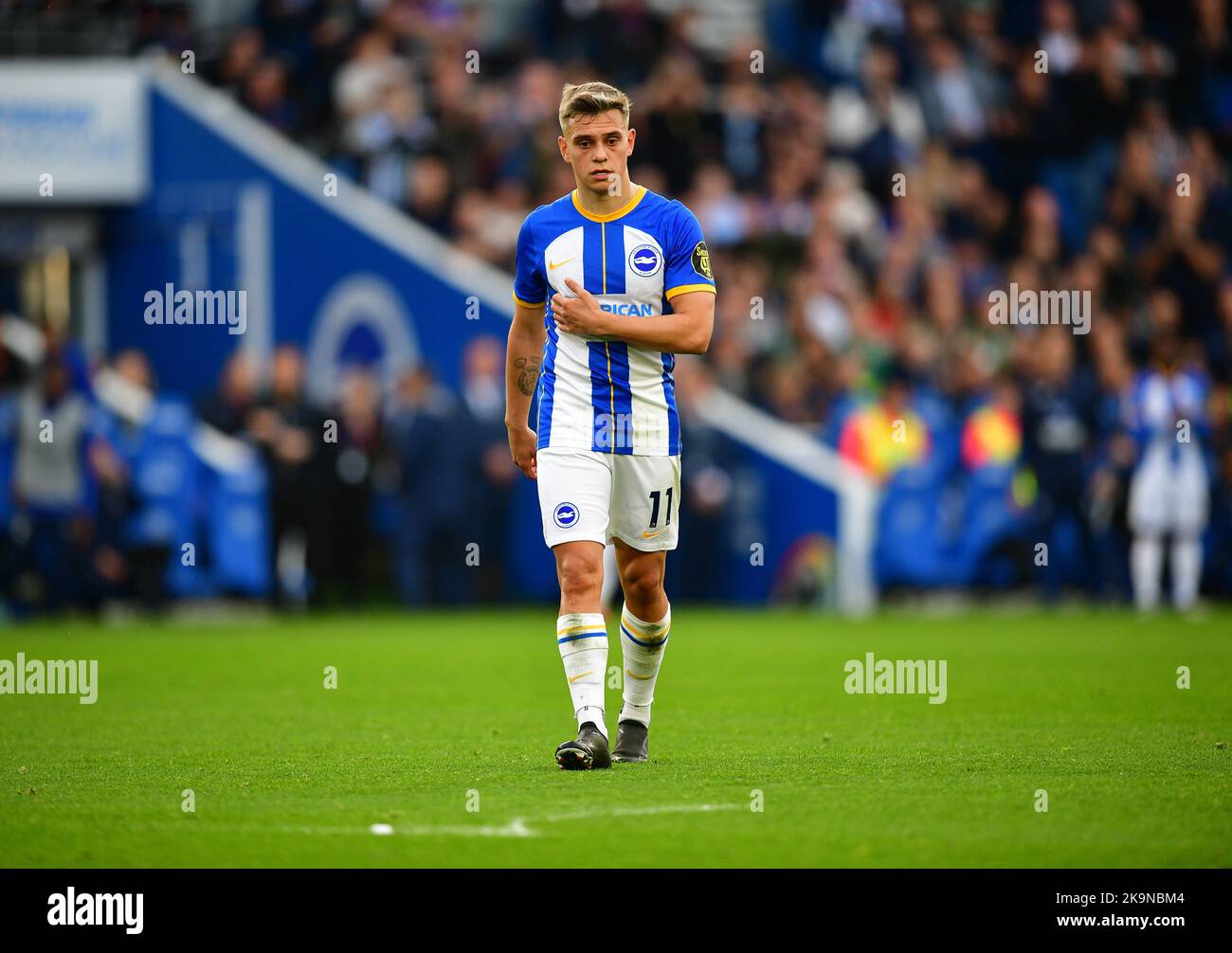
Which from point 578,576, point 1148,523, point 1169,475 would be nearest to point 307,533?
point 1148,523

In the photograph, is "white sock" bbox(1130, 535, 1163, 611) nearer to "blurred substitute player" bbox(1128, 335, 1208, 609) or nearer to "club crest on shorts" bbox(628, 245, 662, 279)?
"blurred substitute player" bbox(1128, 335, 1208, 609)

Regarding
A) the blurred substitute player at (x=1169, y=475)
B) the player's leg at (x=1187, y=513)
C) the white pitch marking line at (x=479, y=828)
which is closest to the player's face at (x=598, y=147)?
the white pitch marking line at (x=479, y=828)

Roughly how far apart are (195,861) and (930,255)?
1769cm

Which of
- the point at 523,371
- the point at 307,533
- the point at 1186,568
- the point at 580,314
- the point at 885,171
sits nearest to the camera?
the point at 580,314

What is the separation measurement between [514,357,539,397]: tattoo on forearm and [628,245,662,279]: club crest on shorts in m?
0.61

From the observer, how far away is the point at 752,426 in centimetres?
2023

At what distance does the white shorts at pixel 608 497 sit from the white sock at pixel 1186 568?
12.3 m

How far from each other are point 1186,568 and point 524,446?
1247 cm

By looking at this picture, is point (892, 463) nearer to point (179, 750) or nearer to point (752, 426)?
point (752, 426)

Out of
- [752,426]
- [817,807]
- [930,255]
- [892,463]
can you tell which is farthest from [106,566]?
[817,807]

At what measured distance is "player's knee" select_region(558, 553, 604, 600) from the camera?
7.70 meters

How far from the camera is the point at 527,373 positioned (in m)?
8.20

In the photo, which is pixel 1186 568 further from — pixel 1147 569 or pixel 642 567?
pixel 642 567

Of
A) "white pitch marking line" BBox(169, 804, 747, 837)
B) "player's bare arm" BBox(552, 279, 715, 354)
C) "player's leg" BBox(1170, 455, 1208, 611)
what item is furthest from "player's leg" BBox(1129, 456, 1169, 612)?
"white pitch marking line" BBox(169, 804, 747, 837)
